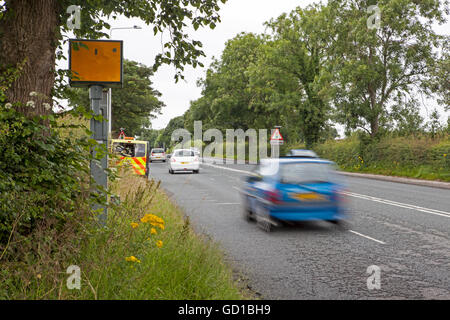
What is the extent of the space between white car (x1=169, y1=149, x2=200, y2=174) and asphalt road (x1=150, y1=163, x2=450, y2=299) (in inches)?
662

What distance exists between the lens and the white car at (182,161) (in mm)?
29359

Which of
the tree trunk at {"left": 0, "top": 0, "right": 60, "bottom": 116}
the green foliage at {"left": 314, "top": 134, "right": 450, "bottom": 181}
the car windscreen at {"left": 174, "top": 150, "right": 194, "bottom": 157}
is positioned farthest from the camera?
the car windscreen at {"left": 174, "top": 150, "right": 194, "bottom": 157}

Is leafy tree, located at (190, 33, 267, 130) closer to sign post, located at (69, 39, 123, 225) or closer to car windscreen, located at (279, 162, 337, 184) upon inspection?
car windscreen, located at (279, 162, 337, 184)

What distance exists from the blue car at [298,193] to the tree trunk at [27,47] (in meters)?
4.89

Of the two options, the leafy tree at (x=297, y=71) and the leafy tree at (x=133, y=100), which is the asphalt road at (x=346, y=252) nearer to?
the leafy tree at (x=297, y=71)

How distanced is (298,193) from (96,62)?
4.71m

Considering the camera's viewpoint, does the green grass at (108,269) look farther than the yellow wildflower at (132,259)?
No

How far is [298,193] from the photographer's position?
8.87 metres

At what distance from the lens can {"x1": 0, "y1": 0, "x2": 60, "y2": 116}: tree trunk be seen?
524 centimetres

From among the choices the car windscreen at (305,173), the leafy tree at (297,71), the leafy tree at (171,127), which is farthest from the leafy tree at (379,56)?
the leafy tree at (171,127)

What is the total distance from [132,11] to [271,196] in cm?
424

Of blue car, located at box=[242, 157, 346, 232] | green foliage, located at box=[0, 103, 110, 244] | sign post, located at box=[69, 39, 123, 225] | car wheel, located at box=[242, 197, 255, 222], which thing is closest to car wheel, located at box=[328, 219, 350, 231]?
blue car, located at box=[242, 157, 346, 232]
